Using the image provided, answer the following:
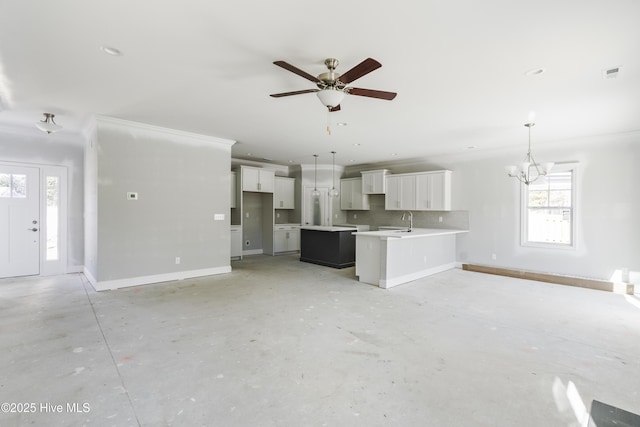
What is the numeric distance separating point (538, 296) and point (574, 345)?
6.58 ft

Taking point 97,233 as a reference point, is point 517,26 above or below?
above

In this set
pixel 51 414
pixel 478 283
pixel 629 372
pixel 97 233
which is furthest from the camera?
pixel 478 283

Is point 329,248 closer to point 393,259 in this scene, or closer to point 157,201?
point 393,259

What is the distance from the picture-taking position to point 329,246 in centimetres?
706

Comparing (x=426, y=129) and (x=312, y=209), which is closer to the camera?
(x=426, y=129)

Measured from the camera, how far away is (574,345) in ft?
10.0

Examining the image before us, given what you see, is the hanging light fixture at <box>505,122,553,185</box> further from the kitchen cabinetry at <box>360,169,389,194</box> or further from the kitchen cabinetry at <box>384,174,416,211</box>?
the kitchen cabinetry at <box>360,169,389,194</box>

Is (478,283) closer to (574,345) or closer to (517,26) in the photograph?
(574,345)

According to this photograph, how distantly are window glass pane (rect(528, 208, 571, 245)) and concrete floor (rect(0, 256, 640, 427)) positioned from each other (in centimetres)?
145

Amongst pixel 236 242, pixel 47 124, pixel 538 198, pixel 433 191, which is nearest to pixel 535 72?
pixel 538 198

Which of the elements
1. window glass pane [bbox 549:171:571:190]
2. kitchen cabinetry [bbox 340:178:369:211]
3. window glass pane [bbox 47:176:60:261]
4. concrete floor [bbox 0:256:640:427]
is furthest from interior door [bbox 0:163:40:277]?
window glass pane [bbox 549:171:571:190]

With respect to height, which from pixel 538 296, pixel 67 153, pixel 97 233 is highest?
pixel 67 153

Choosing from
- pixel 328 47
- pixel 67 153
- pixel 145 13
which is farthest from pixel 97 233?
pixel 328 47

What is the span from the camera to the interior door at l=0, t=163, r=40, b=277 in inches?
217
